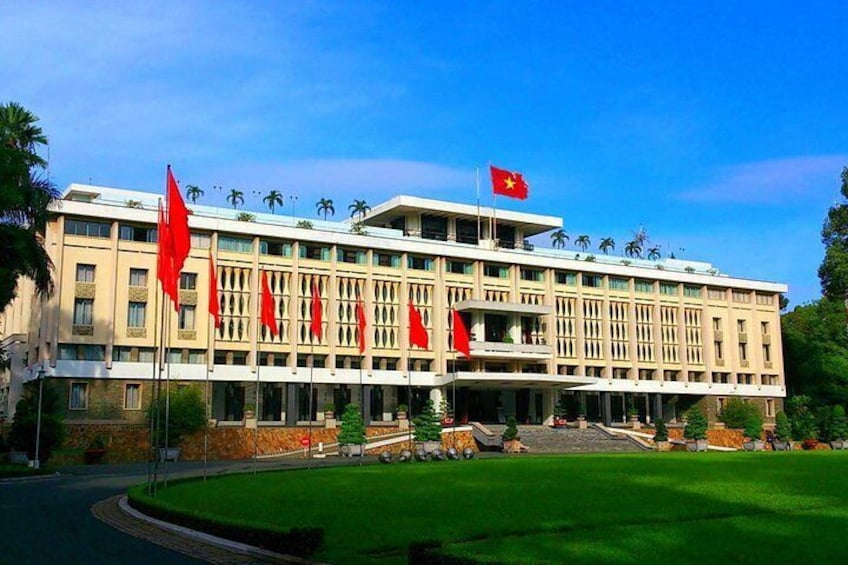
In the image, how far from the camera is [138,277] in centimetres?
6188

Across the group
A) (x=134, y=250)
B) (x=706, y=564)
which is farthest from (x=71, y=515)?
(x=134, y=250)

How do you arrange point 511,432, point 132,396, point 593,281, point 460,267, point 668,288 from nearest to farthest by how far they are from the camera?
point 511,432 → point 132,396 → point 460,267 → point 593,281 → point 668,288

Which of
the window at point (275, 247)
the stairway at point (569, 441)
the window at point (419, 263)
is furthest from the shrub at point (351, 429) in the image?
the window at point (419, 263)

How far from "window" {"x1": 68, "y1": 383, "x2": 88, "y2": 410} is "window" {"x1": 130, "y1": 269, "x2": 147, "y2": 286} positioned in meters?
7.74

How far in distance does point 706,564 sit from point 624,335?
70647 mm

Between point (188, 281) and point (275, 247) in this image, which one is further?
point (275, 247)

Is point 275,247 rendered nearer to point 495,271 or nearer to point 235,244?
→ point 235,244

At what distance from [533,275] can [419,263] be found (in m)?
11.4

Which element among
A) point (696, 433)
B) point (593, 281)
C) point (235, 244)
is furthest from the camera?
point (593, 281)

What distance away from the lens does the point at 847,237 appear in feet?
216

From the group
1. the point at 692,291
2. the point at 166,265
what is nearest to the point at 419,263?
the point at 692,291

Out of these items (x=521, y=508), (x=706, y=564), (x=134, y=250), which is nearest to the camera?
(x=706, y=564)

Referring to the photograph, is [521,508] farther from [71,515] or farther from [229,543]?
[71,515]

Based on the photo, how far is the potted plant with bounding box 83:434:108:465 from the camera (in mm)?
50969
